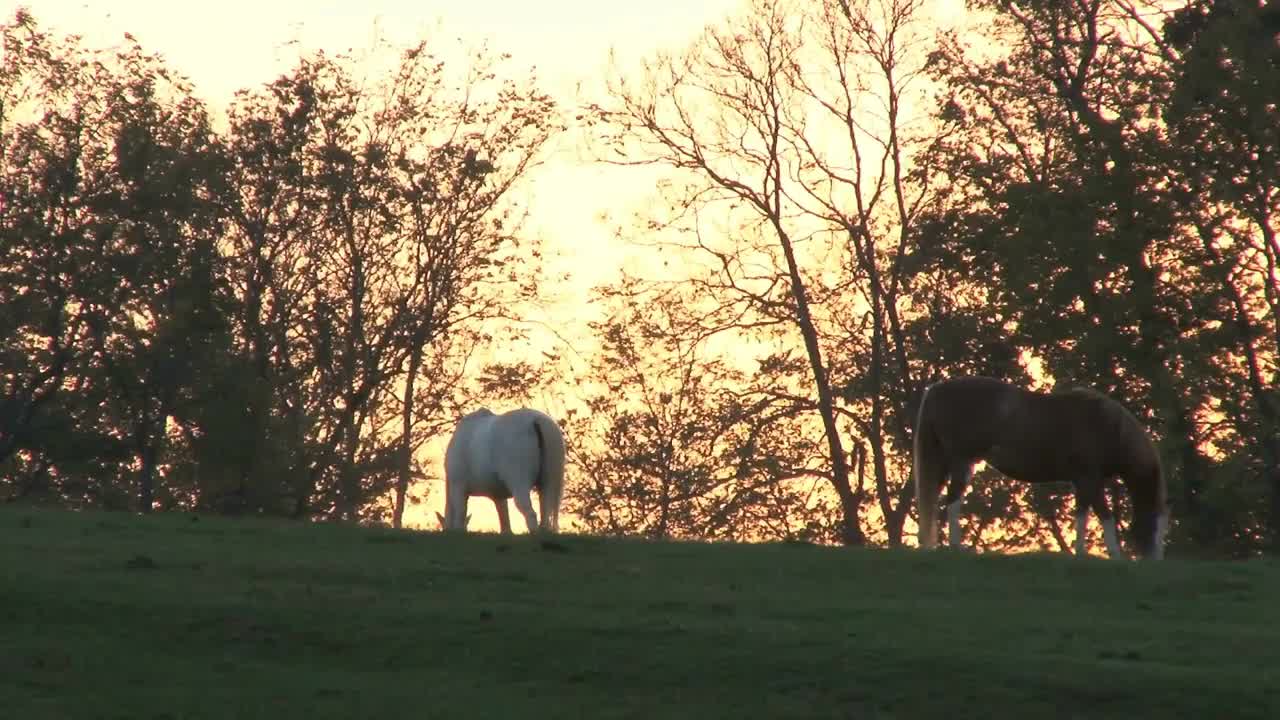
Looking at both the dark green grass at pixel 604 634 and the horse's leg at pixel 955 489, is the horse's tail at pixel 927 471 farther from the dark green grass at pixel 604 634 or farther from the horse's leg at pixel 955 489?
the dark green grass at pixel 604 634

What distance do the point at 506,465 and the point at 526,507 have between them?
74cm

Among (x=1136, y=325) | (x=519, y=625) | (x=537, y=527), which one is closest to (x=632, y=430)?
(x=1136, y=325)

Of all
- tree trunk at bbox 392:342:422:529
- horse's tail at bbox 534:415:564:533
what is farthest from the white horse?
tree trunk at bbox 392:342:422:529

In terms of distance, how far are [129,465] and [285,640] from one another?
3978cm

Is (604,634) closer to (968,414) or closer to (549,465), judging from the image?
(968,414)

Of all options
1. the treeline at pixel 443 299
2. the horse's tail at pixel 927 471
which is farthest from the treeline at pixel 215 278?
the horse's tail at pixel 927 471

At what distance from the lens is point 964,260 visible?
1692 inches

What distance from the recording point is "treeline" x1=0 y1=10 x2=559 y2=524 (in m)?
48.7

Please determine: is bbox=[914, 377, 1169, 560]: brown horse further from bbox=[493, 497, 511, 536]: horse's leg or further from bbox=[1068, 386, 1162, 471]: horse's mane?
bbox=[493, 497, 511, 536]: horse's leg

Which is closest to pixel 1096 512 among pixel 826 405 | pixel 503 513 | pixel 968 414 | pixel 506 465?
pixel 968 414

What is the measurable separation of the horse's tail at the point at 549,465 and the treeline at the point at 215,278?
2135 cm

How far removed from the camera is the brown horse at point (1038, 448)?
2369cm

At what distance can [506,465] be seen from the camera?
26.0 m

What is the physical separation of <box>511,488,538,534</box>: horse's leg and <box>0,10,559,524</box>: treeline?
21.1 metres
